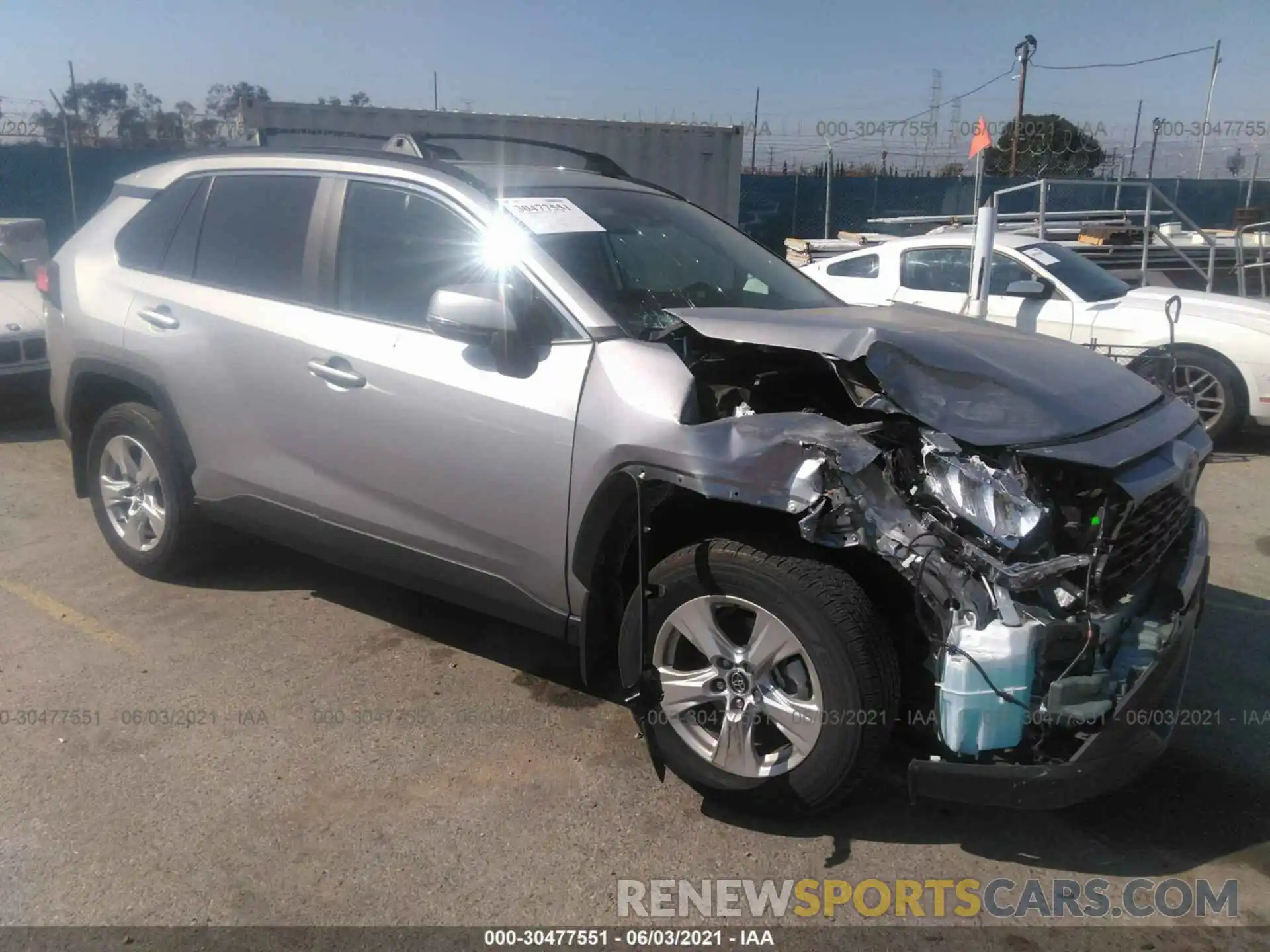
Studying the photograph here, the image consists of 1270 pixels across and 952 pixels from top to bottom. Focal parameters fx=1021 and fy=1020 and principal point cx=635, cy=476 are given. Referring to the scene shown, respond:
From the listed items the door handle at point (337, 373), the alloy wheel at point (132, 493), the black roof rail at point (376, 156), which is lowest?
the alloy wheel at point (132, 493)

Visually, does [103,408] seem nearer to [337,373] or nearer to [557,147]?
[337,373]

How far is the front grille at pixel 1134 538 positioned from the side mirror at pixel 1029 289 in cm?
552

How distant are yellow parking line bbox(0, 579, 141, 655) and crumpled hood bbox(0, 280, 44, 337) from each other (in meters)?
3.56

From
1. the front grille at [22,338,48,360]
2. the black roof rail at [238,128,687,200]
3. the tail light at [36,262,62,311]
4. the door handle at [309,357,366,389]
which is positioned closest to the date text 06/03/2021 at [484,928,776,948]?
the door handle at [309,357,366,389]

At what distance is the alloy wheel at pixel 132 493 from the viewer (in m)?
4.64

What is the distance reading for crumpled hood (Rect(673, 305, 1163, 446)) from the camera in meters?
2.85

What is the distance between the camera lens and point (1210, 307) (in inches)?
305

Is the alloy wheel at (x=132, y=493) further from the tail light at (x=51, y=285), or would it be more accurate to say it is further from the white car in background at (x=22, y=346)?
the white car in background at (x=22, y=346)

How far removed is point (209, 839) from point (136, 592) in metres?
2.12

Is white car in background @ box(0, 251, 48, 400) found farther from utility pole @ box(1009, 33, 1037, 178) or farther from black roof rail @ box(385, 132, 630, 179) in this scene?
utility pole @ box(1009, 33, 1037, 178)

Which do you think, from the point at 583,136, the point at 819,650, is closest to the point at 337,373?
the point at 819,650

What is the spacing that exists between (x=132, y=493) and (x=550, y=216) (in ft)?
8.29

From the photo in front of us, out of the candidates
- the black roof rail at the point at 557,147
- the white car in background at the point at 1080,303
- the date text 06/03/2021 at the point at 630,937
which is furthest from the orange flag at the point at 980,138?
the date text 06/03/2021 at the point at 630,937

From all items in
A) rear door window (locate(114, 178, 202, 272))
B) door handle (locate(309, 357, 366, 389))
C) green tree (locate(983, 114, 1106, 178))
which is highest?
green tree (locate(983, 114, 1106, 178))
